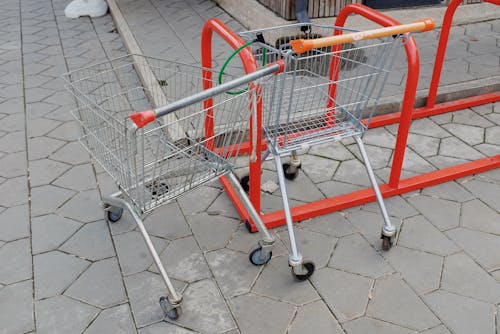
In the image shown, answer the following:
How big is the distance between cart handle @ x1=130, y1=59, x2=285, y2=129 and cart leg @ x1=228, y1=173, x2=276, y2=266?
0.63 metres

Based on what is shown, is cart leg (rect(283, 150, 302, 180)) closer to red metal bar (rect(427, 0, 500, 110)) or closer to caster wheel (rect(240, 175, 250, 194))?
Answer: caster wheel (rect(240, 175, 250, 194))

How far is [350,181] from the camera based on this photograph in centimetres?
358

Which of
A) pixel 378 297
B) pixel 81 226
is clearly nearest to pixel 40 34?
pixel 81 226

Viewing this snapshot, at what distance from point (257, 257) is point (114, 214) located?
3.27ft

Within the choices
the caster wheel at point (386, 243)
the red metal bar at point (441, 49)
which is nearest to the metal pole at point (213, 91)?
the caster wheel at point (386, 243)

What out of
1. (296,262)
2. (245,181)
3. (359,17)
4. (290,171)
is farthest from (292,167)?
(359,17)

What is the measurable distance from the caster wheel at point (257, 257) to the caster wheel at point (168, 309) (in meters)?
0.56

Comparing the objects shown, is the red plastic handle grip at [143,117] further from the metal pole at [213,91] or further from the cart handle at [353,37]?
the cart handle at [353,37]

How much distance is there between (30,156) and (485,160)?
11.6ft

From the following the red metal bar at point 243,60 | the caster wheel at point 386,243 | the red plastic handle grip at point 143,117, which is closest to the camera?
the red plastic handle grip at point 143,117

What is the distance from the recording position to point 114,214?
124 inches

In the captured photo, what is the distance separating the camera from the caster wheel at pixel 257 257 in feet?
9.23

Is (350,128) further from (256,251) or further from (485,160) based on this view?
(485,160)

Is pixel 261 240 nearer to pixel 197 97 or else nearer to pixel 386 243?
pixel 386 243
